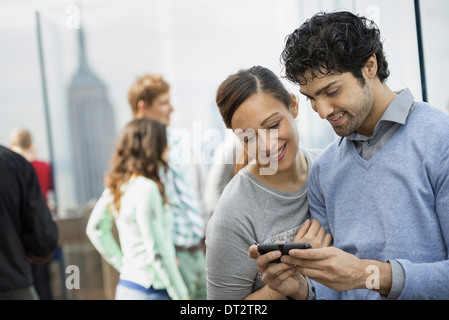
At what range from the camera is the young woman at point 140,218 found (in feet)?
6.34

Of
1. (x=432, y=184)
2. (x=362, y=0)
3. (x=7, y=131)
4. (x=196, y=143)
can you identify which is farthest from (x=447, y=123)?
(x=7, y=131)

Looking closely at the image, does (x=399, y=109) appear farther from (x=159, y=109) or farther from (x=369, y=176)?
(x=159, y=109)

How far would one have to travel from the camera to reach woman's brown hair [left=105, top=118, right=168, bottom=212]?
81.6 inches

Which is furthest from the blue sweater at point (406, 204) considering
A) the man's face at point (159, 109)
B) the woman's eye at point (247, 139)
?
the man's face at point (159, 109)

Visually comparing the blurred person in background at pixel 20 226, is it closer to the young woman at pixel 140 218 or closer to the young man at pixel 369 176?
the young woman at pixel 140 218

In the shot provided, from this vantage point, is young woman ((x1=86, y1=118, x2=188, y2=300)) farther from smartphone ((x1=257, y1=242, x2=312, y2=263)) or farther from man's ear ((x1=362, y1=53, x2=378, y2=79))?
man's ear ((x1=362, y1=53, x2=378, y2=79))

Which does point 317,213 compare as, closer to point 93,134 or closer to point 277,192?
point 277,192

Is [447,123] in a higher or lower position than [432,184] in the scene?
higher

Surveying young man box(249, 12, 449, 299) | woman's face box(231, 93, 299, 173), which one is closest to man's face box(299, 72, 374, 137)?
young man box(249, 12, 449, 299)

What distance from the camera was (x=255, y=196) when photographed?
1.24 m

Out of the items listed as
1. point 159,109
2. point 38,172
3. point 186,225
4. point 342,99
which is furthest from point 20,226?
point 38,172
